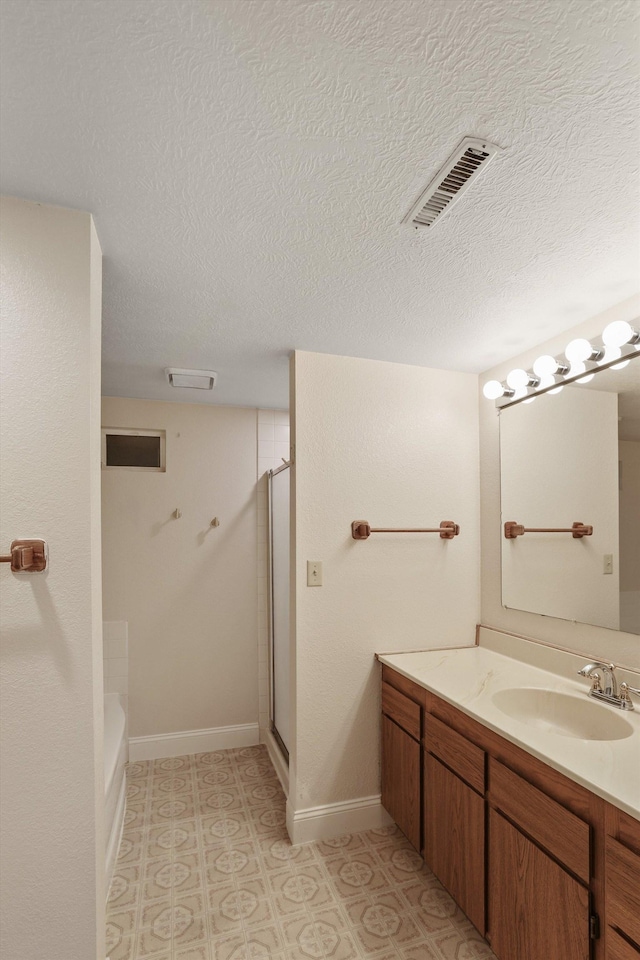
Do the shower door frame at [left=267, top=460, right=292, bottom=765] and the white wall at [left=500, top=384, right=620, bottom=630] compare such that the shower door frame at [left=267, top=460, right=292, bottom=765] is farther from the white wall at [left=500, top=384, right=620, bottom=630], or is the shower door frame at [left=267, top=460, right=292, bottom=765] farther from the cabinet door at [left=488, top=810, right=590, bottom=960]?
the cabinet door at [left=488, top=810, right=590, bottom=960]

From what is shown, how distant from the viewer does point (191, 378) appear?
2783 millimetres

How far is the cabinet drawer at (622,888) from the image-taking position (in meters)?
1.11

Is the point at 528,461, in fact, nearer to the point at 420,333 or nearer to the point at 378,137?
the point at 420,333

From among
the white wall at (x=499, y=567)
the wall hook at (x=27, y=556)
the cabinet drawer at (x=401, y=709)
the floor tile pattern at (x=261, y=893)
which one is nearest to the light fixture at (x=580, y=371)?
the white wall at (x=499, y=567)

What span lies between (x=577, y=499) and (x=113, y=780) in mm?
2334

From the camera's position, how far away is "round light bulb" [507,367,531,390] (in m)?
2.27

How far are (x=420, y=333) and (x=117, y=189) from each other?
1.35m

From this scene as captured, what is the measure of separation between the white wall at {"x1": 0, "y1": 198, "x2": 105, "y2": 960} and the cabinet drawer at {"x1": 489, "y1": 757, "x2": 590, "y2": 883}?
1.21 m

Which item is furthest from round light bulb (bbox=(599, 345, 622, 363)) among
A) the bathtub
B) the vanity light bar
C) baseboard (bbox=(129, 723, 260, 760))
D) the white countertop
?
baseboard (bbox=(129, 723, 260, 760))

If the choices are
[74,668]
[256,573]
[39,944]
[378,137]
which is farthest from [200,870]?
[378,137]

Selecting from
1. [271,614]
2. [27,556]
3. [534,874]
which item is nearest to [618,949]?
[534,874]

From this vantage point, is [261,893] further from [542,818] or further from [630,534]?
[630,534]

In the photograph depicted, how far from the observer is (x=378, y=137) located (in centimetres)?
111

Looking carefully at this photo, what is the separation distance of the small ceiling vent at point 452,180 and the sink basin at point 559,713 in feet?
5.48
